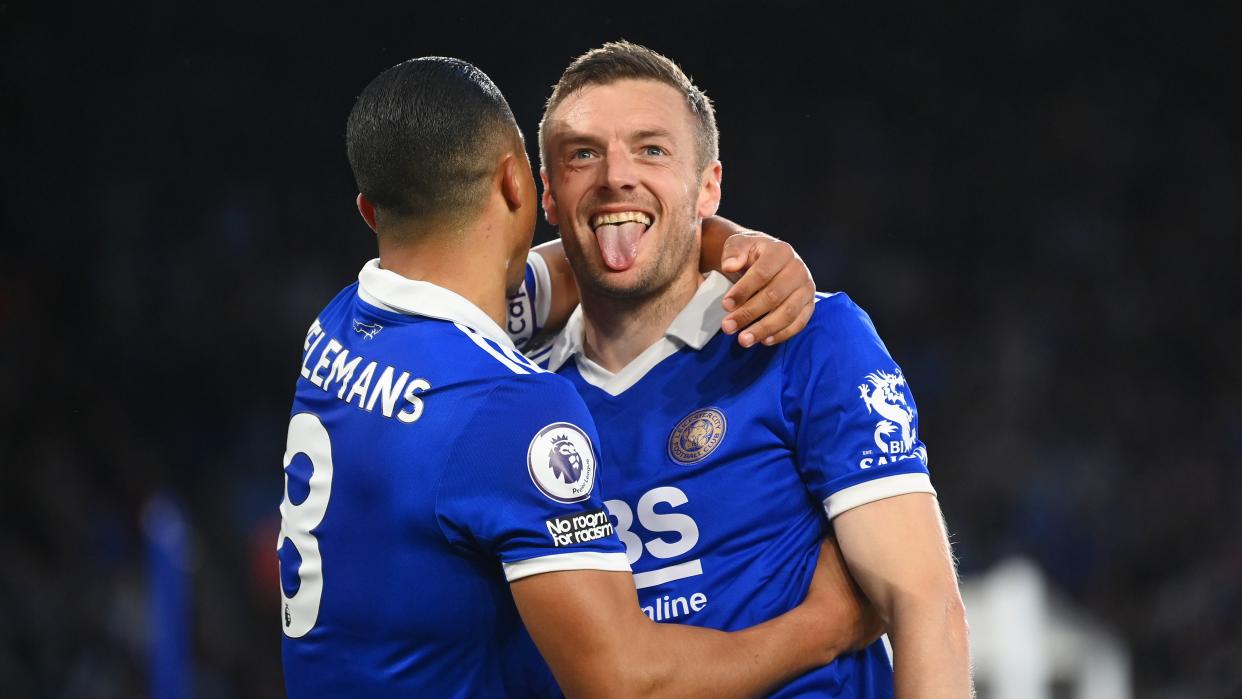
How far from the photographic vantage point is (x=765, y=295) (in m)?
2.35

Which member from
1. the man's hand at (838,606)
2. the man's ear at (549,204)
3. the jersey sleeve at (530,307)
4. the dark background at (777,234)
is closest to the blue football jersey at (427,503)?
the man's hand at (838,606)

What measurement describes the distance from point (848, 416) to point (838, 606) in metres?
0.34

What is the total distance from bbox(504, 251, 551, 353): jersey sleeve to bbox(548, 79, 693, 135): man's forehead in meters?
0.48

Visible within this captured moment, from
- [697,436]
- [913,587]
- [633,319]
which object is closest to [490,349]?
[697,436]

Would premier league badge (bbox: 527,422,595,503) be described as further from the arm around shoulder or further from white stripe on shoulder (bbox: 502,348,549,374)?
the arm around shoulder

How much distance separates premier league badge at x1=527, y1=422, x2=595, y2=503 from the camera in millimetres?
1828

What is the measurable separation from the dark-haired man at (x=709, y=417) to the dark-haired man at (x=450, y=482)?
0.18m

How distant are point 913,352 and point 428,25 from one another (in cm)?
435

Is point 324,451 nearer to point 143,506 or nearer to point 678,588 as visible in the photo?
point 678,588

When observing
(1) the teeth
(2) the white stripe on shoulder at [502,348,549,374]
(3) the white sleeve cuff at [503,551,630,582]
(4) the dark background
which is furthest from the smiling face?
(4) the dark background

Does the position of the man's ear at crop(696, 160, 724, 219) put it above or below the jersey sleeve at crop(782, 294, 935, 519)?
above

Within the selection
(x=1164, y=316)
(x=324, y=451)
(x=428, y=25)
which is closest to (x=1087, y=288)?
(x=1164, y=316)

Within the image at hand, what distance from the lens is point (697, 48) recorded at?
1003 cm

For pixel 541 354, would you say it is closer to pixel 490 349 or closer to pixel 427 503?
pixel 490 349
